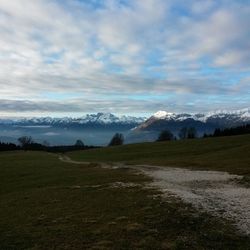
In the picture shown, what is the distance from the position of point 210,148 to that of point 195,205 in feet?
303

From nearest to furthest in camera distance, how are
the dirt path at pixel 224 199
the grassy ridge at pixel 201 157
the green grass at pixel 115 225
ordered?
the green grass at pixel 115 225 → the dirt path at pixel 224 199 → the grassy ridge at pixel 201 157

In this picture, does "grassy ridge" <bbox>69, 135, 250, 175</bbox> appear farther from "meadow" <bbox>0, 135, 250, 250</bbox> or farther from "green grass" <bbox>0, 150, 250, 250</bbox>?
"green grass" <bbox>0, 150, 250, 250</bbox>

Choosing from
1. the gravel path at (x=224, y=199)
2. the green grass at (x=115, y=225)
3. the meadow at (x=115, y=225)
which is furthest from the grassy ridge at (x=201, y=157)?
the green grass at (x=115, y=225)

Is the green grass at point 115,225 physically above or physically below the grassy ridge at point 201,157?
below

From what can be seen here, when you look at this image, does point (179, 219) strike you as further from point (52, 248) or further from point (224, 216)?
point (52, 248)

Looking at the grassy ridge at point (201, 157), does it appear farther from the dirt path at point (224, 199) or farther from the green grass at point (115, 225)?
the green grass at point (115, 225)

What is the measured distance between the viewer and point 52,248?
59.1 ft


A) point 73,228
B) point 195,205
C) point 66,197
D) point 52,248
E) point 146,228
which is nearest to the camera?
point 52,248

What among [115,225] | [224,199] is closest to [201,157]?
[224,199]

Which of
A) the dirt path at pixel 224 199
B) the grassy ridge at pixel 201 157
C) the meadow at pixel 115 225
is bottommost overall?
the meadow at pixel 115 225

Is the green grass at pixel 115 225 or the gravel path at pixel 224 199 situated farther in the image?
the gravel path at pixel 224 199

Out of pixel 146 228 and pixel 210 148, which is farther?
pixel 210 148

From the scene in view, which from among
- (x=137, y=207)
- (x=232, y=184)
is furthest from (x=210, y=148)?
(x=137, y=207)

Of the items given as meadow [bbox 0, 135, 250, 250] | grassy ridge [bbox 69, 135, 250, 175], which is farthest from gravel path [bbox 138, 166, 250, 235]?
grassy ridge [bbox 69, 135, 250, 175]
